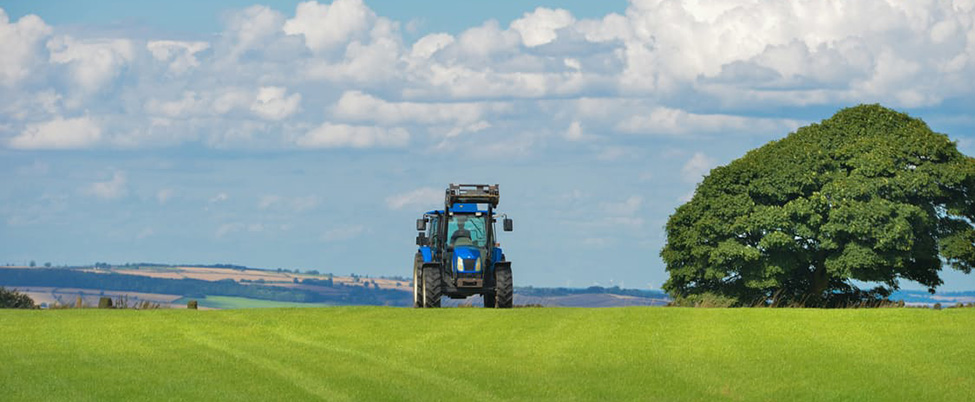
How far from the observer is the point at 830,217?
4944 centimetres

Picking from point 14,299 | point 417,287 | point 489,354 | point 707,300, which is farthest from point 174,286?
point 489,354

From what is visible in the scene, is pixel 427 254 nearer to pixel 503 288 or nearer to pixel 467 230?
pixel 467 230

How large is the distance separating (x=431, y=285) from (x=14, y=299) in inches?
745

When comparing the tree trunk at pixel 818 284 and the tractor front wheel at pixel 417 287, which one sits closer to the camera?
the tractor front wheel at pixel 417 287

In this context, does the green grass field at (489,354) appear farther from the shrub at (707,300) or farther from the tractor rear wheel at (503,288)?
the shrub at (707,300)

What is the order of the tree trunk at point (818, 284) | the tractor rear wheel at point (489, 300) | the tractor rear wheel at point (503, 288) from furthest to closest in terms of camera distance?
the tree trunk at point (818, 284), the tractor rear wheel at point (489, 300), the tractor rear wheel at point (503, 288)

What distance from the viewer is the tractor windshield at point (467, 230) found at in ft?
126

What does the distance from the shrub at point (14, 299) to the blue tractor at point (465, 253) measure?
16.9 meters

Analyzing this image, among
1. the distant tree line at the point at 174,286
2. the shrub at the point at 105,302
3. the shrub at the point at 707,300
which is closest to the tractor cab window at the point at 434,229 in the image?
the shrub at the point at 105,302

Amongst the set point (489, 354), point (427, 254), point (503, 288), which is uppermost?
point (427, 254)

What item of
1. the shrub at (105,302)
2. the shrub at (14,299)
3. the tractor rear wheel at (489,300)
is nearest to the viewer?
the shrub at (105,302)

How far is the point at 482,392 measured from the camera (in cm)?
1930

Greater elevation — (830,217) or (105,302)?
(830,217)

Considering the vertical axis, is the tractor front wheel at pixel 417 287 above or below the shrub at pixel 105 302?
above
